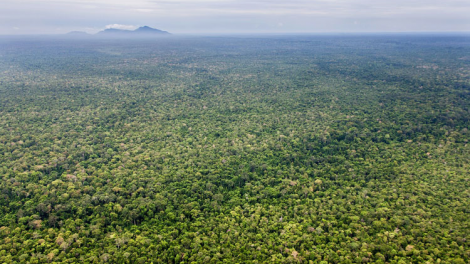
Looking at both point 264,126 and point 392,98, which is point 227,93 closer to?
point 264,126

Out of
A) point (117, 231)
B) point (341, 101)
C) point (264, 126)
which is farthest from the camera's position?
point (341, 101)

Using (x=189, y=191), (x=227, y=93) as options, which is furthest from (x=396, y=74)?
(x=189, y=191)

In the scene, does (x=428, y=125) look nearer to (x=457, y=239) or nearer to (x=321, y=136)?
(x=321, y=136)

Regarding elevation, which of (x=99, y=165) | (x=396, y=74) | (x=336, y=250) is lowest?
(x=336, y=250)

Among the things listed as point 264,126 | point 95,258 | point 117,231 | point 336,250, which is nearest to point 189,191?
point 117,231

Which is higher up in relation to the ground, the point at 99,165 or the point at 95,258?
the point at 99,165

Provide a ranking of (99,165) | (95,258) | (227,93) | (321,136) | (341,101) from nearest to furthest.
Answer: (95,258)
(99,165)
(321,136)
(341,101)
(227,93)

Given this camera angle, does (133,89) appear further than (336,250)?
Yes
